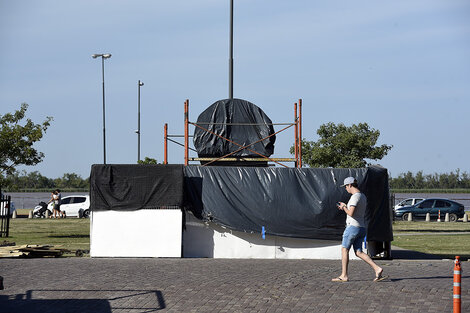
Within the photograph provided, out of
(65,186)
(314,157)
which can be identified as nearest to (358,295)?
(314,157)

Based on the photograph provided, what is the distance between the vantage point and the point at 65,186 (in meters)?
135

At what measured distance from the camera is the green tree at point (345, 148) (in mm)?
43469

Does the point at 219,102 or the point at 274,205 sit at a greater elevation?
the point at 219,102

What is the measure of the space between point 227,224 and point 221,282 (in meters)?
4.67

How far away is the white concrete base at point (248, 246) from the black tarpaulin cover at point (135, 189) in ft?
3.07

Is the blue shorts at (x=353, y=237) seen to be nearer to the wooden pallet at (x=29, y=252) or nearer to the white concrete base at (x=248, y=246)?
the white concrete base at (x=248, y=246)

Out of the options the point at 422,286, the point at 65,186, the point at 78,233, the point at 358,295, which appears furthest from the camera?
the point at 65,186

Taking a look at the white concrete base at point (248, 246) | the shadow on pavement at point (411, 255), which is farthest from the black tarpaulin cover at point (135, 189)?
the shadow on pavement at point (411, 255)

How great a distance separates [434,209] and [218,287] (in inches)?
1324

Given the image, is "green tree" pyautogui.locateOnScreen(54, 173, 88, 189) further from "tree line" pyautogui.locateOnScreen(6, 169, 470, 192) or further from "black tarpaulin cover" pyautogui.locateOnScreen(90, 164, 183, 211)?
"black tarpaulin cover" pyautogui.locateOnScreen(90, 164, 183, 211)

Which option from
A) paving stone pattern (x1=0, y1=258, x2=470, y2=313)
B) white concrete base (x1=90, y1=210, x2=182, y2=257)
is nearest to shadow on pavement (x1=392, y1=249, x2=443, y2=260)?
paving stone pattern (x1=0, y1=258, x2=470, y2=313)

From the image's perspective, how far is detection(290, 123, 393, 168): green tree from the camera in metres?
43.5

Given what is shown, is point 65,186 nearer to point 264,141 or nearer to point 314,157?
point 314,157

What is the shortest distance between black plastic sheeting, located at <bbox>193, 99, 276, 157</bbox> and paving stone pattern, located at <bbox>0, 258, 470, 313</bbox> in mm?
6065
